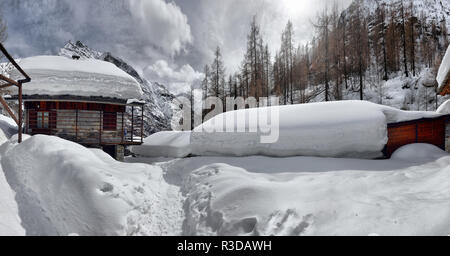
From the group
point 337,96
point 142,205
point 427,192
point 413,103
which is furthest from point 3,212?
point 413,103

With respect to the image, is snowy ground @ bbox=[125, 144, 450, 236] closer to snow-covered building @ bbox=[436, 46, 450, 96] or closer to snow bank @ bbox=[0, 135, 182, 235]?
snow bank @ bbox=[0, 135, 182, 235]

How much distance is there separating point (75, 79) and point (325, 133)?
584 inches

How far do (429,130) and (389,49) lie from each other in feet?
95.1

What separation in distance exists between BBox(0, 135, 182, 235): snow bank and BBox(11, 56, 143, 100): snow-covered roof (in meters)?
7.90

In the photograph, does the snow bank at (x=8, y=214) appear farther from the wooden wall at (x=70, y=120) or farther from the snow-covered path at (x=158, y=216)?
the wooden wall at (x=70, y=120)

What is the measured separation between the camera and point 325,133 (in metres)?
8.11

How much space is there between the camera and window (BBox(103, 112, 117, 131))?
14.9 m

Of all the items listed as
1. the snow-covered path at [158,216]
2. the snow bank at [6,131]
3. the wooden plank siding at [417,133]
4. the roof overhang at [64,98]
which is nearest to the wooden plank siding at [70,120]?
the roof overhang at [64,98]

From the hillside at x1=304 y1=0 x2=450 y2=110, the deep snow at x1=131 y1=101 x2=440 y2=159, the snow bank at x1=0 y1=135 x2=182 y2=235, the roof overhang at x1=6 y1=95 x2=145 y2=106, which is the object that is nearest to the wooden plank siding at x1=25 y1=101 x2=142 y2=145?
the roof overhang at x1=6 y1=95 x2=145 y2=106

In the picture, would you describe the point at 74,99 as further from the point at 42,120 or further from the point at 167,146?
the point at 167,146

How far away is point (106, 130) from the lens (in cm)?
1448

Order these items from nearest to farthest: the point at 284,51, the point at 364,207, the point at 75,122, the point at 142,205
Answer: the point at 364,207 → the point at 142,205 → the point at 75,122 → the point at 284,51

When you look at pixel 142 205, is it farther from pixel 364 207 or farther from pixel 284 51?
pixel 284 51

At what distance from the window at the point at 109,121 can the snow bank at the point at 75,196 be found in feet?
28.8
